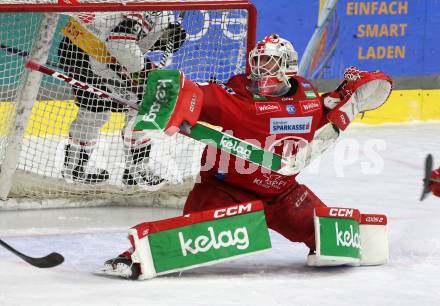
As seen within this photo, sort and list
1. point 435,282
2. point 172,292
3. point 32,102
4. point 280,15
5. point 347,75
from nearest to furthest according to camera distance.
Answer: point 172,292 < point 435,282 < point 347,75 < point 32,102 < point 280,15

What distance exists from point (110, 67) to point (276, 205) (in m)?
1.25

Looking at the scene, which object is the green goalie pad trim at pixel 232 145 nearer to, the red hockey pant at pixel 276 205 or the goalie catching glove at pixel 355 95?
the red hockey pant at pixel 276 205

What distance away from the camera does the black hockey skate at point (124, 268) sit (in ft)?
12.4

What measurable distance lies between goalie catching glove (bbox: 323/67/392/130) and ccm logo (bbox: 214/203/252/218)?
1.68 ft

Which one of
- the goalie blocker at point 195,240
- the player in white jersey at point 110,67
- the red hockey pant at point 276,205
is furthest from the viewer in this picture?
the player in white jersey at point 110,67

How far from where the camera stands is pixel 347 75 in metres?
4.24

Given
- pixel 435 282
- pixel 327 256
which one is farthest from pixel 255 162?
pixel 435 282

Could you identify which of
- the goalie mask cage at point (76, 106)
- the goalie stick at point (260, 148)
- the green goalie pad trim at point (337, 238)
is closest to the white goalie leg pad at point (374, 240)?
the green goalie pad trim at point (337, 238)

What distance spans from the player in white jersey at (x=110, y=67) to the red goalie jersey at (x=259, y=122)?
90 cm

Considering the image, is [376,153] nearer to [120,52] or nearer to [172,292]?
[120,52]

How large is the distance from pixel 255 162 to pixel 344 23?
3.58m

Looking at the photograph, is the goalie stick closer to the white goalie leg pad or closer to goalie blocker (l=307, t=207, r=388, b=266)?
goalie blocker (l=307, t=207, r=388, b=266)

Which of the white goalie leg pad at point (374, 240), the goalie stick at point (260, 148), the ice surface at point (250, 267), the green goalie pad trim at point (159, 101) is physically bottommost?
the ice surface at point (250, 267)

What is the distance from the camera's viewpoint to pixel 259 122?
3949 millimetres
